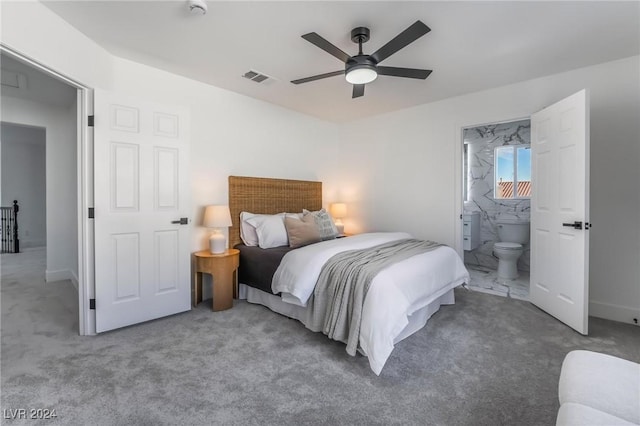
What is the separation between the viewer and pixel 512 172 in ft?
16.1

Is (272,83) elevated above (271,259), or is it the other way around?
(272,83)

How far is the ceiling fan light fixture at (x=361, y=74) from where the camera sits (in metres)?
2.24

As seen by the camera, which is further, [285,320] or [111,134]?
[285,320]

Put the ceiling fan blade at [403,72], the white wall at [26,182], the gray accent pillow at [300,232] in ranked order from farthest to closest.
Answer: the white wall at [26,182]
the gray accent pillow at [300,232]
the ceiling fan blade at [403,72]

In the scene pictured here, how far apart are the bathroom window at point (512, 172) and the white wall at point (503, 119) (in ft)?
5.72

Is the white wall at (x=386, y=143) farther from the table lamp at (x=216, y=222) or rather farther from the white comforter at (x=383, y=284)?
the white comforter at (x=383, y=284)

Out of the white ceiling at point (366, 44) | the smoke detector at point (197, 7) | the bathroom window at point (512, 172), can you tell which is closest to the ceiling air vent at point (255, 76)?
the white ceiling at point (366, 44)

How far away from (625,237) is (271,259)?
11.5 feet

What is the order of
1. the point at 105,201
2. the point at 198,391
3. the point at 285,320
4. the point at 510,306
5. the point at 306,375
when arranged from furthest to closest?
1. the point at 510,306
2. the point at 285,320
3. the point at 105,201
4. the point at 306,375
5. the point at 198,391

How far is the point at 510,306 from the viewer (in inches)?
122

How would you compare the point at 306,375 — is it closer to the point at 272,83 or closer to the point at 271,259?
the point at 271,259

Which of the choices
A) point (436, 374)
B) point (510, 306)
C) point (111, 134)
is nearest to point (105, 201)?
point (111, 134)

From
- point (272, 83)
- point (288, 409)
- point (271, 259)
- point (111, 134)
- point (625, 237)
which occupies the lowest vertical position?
point (288, 409)

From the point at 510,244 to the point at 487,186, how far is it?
4.26 feet
